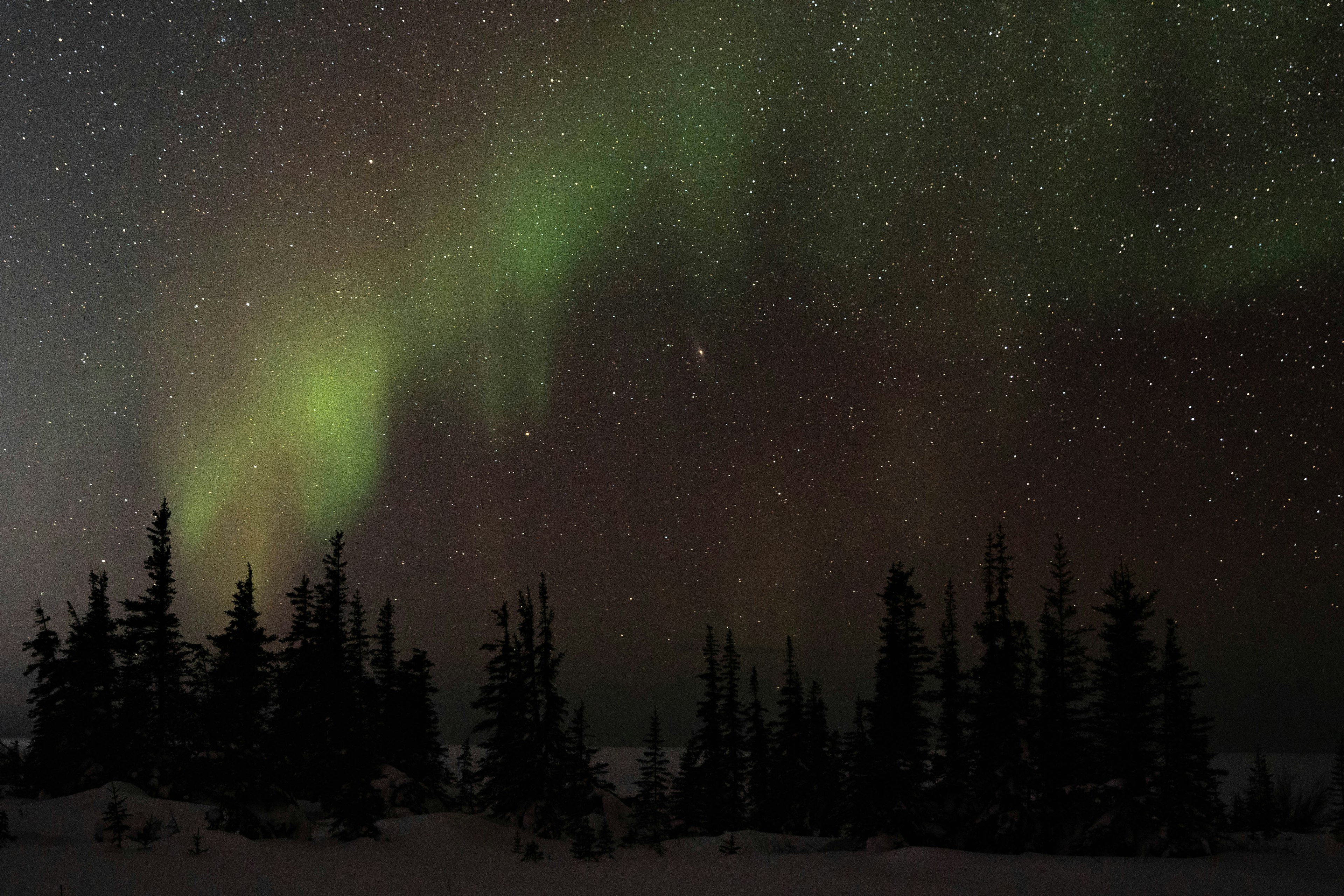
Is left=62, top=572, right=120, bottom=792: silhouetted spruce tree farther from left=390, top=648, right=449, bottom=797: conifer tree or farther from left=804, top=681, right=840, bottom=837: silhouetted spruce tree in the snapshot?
left=804, top=681, right=840, bottom=837: silhouetted spruce tree

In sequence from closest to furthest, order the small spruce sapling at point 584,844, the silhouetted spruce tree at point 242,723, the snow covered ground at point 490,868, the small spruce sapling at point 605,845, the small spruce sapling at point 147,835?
the snow covered ground at point 490,868, the small spruce sapling at point 147,835, the silhouetted spruce tree at point 242,723, the small spruce sapling at point 584,844, the small spruce sapling at point 605,845

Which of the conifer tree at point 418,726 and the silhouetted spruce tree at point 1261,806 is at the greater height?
the conifer tree at point 418,726

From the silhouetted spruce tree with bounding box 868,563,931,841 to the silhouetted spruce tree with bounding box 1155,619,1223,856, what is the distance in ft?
29.5

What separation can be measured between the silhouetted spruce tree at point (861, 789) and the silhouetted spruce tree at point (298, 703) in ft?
77.2

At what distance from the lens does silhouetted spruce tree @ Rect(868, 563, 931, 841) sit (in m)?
33.8

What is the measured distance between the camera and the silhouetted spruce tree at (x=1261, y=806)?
4156 cm

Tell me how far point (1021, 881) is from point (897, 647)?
15.1 meters

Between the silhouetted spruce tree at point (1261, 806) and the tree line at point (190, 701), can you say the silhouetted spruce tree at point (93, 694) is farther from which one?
the silhouetted spruce tree at point (1261, 806)

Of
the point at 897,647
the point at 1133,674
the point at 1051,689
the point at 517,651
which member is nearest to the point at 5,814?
the point at 517,651

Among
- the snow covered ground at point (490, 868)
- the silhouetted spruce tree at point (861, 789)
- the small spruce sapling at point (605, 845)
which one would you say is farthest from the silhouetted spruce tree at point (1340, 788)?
the small spruce sapling at point (605, 845)

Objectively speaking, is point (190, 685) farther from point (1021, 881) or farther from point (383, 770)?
point (1021, 881)

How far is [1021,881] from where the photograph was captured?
21.5m

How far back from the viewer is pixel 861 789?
113 ft

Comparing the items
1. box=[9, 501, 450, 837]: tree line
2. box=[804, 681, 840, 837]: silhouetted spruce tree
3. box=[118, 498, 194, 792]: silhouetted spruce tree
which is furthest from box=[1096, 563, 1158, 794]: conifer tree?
box=[118, 498, 194, 792]: silhouetted spruce tree
